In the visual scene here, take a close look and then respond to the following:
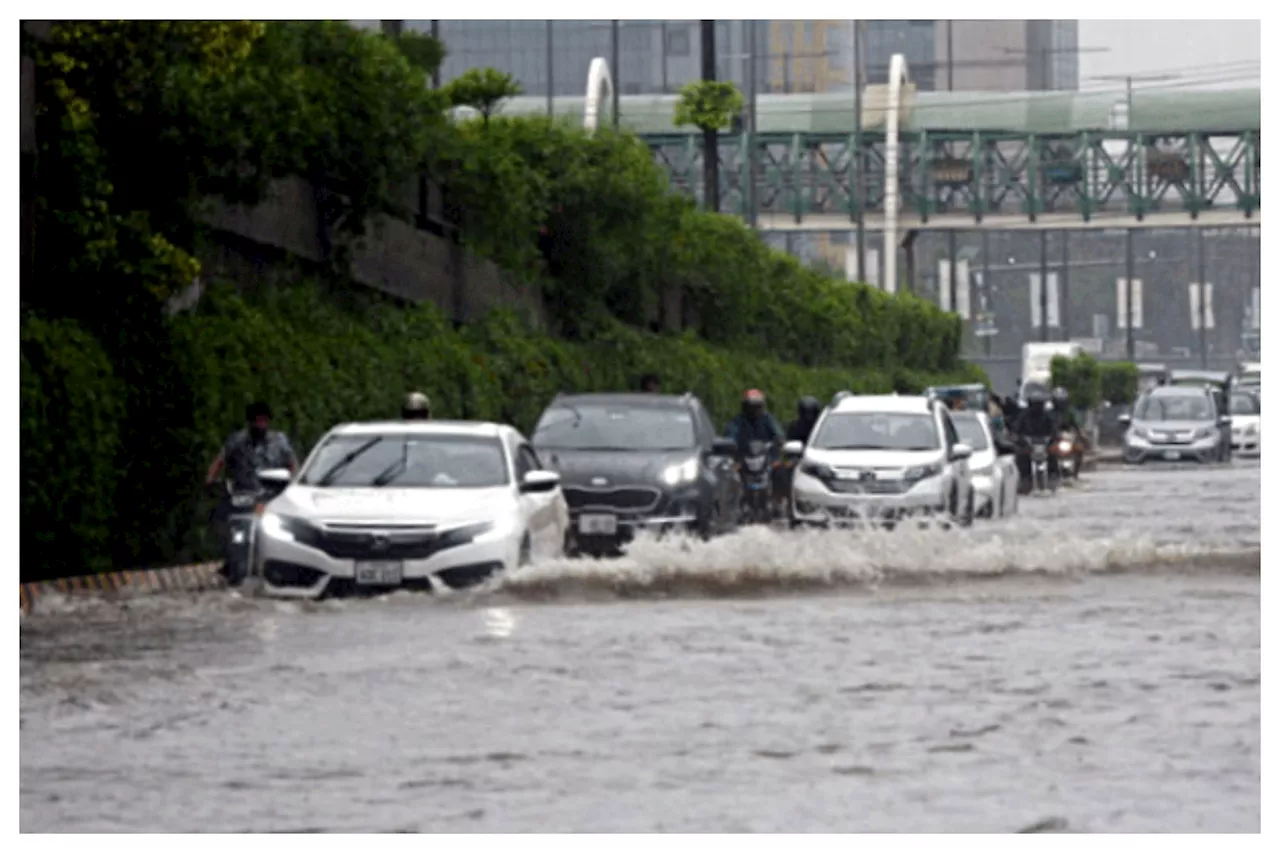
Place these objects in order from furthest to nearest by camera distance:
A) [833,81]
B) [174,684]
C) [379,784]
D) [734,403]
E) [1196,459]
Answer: [833,81], [1196,459], [734,403], [174,684], [379,784]

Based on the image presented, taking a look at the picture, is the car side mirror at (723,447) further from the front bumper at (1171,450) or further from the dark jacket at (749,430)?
the front bumper at (1171,450)

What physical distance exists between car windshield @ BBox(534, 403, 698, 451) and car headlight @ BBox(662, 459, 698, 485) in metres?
0.54

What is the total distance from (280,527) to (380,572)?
801 mm

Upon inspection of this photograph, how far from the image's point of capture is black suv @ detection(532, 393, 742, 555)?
2781cm

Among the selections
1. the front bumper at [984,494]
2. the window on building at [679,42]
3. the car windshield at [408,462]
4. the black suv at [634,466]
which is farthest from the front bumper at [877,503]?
the window on building at [679,42]

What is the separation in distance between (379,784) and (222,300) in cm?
1611

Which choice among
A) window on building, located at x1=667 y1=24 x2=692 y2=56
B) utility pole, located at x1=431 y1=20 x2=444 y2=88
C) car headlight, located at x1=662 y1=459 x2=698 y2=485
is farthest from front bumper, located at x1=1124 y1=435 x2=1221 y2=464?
window on building, located at x1=667 y1=24 x2=692 y2=56

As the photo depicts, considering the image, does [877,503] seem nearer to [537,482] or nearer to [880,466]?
[880,466]

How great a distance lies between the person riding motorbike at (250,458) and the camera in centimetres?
2270

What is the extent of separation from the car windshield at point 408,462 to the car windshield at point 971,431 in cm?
1714

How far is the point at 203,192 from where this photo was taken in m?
29.0

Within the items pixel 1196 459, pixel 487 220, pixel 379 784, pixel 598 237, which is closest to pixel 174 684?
pixel 379 784

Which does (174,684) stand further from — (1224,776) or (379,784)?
(1224,776)

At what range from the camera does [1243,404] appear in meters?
70.8
